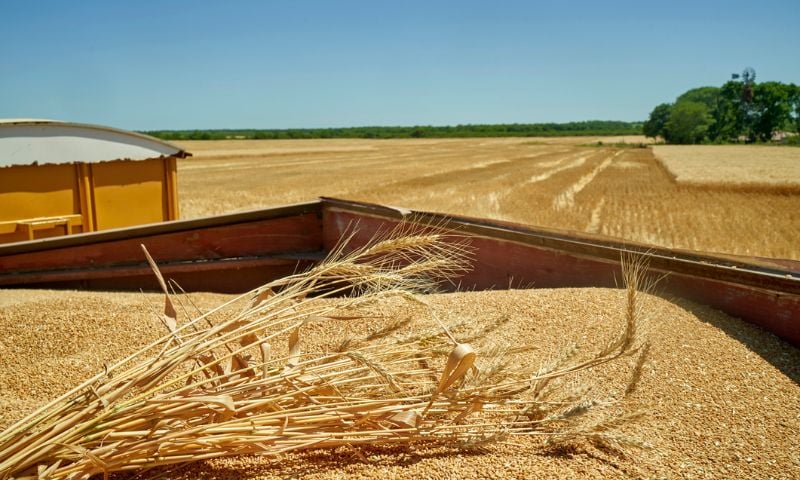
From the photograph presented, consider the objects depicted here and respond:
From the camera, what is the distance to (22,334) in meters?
3.24

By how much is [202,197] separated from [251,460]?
19113 millimetres

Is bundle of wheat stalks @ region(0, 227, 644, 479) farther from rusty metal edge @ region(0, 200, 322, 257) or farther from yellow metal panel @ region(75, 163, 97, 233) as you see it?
yellow metal panel @ region(75, 163, 97, 233)

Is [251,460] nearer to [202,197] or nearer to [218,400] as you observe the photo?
[218,400]

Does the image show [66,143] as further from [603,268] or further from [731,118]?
[731,118]

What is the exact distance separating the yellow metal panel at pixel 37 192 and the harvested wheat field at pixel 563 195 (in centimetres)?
888

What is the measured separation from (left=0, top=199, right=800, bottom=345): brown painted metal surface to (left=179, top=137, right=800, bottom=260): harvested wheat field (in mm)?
7143

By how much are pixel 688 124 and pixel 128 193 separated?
90.2 metres

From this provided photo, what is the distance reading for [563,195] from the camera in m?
21.7

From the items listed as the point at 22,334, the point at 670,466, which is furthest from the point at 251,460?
the point at 22,334

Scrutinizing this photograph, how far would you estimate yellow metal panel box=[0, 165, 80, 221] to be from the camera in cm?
564

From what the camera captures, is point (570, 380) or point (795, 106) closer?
point (570, 380)

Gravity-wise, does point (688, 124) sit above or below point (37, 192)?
above

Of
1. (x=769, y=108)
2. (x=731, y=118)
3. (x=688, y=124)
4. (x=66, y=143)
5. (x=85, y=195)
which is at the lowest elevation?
(x=85, y=195)

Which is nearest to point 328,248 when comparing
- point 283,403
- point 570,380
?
point 570,380
